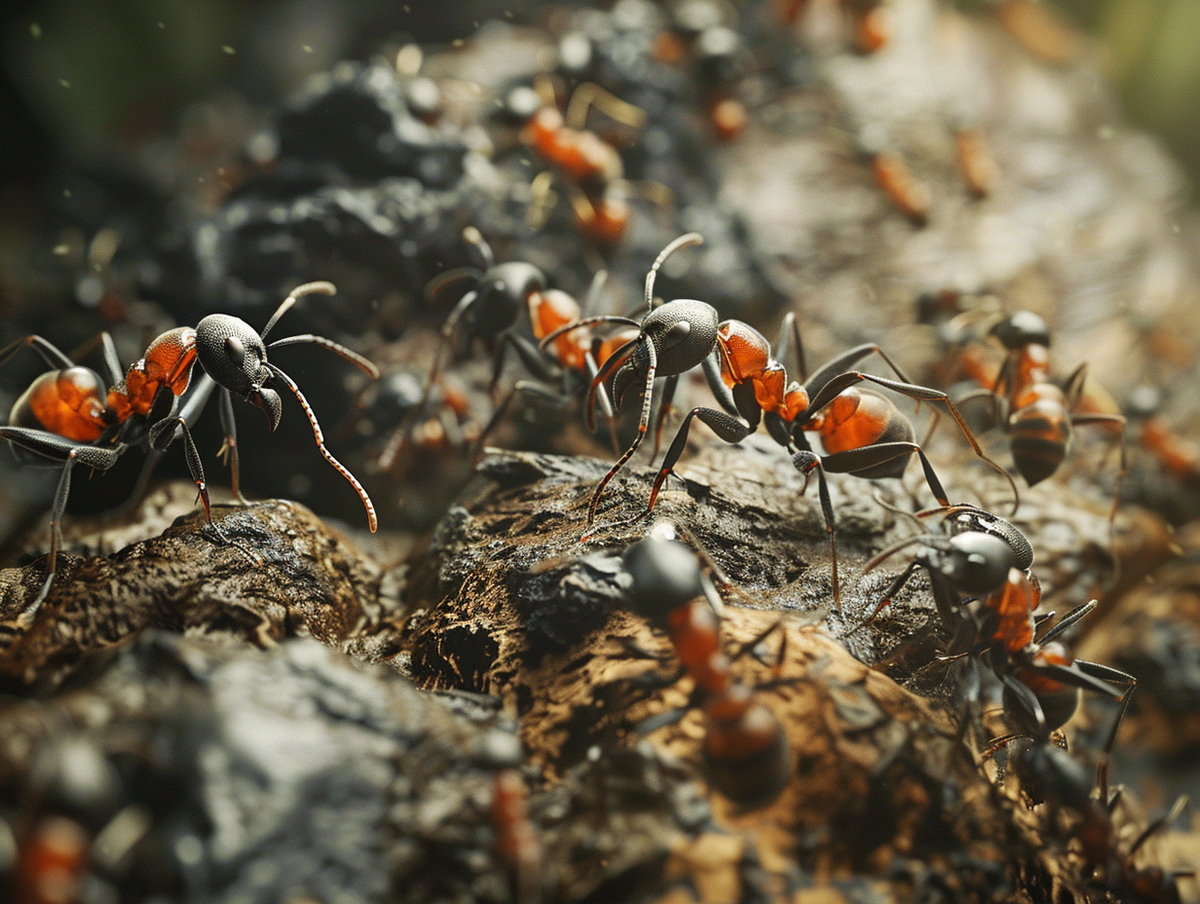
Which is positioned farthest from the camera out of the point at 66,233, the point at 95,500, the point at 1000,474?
the point at 66,233

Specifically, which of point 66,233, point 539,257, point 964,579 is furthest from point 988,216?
point 66,233

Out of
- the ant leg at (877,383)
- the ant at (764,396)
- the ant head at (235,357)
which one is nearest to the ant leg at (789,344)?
the ant at (764,396)

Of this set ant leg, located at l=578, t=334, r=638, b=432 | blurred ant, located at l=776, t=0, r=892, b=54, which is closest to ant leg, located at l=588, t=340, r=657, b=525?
ant leg, located at l=578, t=334, r=638, b=432

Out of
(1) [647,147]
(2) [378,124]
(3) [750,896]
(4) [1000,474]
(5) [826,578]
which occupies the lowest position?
(4) [1000,474]

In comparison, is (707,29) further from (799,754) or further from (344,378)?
(799,754)

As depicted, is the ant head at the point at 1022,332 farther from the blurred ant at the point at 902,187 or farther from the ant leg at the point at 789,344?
the blurred ant at the point at 902,187

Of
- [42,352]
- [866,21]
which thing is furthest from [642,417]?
[866,21]

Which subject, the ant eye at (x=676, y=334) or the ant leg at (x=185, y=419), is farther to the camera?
the ant leg at (x=185, y=419)

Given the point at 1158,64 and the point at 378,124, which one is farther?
the point at 1158,64
